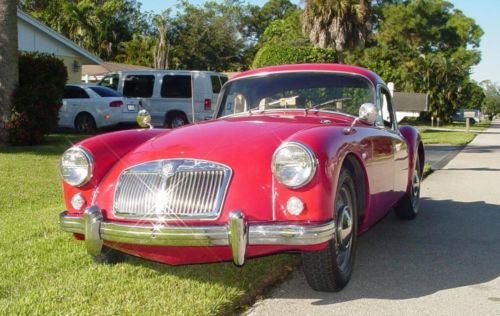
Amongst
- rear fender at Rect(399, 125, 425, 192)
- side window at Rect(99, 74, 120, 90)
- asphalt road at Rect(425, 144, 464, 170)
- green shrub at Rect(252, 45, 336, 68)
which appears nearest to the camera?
rear fender at Rect(399, 125, 425, 192)

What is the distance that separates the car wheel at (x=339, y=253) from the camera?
155 inches

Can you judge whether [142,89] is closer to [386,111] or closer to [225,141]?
A: [386,111]

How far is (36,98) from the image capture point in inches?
534

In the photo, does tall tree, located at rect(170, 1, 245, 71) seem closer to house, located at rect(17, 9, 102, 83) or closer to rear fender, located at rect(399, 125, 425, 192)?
house, located at rect(17, 9, 102, 83)

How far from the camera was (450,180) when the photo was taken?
34.2ft

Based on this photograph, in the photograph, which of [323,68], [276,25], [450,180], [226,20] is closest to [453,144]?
[450,180]

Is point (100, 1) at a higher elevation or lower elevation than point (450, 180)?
higher

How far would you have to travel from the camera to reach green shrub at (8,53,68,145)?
13391 mm

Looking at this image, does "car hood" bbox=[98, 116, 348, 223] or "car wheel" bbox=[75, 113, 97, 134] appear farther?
"car wheel" bbox=[75, 113, 97, 134]

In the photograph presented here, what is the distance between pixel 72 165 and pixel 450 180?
768cm

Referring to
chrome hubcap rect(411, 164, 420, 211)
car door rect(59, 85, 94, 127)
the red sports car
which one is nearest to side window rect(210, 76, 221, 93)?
car door rect(59, 85, 94, 127)

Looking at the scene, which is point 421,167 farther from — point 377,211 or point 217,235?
point 217,235

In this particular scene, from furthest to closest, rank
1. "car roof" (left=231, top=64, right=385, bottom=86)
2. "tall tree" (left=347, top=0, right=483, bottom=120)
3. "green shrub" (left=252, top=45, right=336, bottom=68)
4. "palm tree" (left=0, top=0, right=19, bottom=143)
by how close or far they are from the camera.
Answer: "tall tree" (left=347, top=0, right=483, bottom=120), "green shrub" (left=252, top=45, right=336, bottom=68), "palm tree" (left=0, top=0, right=19, bottom=143), "car roof" (left=231, top=64, right=385, bottom=86)

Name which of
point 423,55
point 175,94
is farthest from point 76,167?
point 423,55
